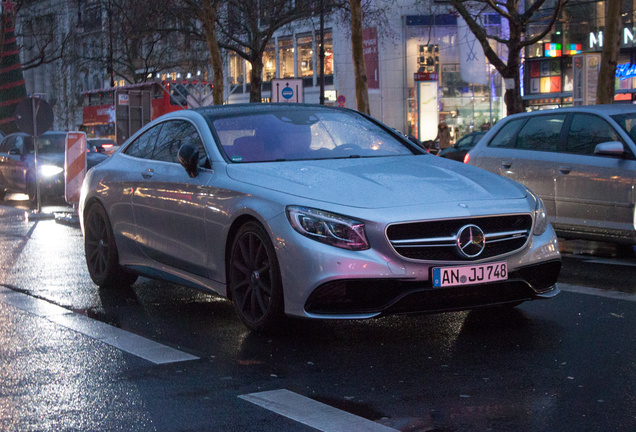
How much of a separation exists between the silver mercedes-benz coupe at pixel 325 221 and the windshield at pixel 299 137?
1 cm

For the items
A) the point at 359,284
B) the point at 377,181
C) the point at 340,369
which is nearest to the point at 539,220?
the point at 377,181

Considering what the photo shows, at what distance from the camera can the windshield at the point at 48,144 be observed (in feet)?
74.5

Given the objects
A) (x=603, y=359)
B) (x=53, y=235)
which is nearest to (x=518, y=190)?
(x=603, y=359)

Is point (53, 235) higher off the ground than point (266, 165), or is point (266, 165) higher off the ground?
point (266, 165)

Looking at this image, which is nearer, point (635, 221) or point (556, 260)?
point (556, 260)

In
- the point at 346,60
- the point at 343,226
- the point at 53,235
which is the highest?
the point at 346,60

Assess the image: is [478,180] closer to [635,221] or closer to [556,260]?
[556,260]

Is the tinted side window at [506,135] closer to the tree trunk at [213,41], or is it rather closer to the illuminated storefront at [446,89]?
the tree trunk at [213,41]

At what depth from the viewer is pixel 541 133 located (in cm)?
1034

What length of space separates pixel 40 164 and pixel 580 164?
51.4ft

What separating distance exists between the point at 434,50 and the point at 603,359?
54770mm

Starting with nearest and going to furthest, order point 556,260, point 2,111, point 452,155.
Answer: point 556,260 → point 452,155 → point 2,111

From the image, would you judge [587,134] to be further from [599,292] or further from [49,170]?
[49,170]

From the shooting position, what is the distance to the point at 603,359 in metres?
5.05
